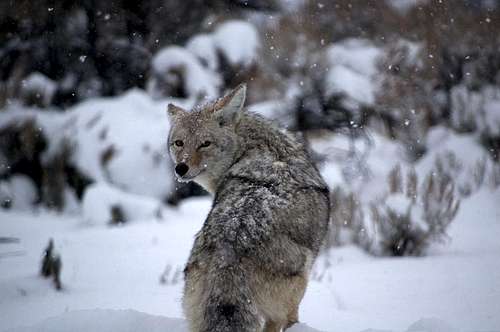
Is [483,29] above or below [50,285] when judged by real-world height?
above

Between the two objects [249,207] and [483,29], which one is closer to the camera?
[249,207]

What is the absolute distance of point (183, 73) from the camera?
10.3 m

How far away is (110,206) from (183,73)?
3364mm

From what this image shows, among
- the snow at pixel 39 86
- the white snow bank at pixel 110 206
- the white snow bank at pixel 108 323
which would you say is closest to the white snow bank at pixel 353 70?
the white snow bank at pixel 110 206

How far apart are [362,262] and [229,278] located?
12.4 feet

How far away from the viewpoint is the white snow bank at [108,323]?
346 cm

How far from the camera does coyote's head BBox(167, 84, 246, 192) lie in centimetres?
353

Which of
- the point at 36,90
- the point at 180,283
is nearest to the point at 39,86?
the point at 36,90

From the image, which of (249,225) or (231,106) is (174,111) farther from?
(249,225)

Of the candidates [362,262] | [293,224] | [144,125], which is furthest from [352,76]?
[293,224]

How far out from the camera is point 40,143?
31.7 ft

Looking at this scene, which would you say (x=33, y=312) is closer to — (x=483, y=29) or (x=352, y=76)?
(x=352, y=76)

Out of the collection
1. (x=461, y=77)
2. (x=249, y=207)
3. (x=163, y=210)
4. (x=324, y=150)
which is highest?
(x=461, y=77)

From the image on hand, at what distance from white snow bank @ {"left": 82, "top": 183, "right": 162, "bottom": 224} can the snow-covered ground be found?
209 millimetres
